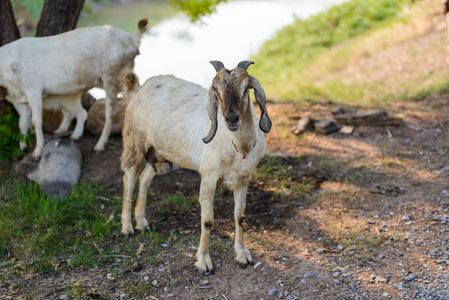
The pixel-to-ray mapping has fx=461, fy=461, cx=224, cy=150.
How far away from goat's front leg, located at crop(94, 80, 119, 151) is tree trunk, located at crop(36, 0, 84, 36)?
1499 millimetres

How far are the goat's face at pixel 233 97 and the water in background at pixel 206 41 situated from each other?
8.65 m

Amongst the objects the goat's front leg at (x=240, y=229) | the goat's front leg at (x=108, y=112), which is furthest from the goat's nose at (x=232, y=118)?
the goat's front leg at (x=108, y=112)

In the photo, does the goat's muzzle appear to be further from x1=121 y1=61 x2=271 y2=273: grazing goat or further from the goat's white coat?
the goat's white coat

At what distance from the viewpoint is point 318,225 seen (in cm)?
516

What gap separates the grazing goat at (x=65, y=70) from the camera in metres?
6.41

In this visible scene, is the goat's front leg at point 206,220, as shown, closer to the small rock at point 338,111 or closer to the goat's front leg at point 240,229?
the goat's front leg at point 240,229

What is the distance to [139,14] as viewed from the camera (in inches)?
805

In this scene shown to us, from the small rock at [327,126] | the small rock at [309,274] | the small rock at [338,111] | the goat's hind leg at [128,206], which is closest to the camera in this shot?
the small rock at [309,274]

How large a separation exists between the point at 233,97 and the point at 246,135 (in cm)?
46

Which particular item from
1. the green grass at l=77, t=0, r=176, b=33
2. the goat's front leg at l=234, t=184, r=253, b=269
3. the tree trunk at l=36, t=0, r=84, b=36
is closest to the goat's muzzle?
the goat's front leg at l=234, t=184, r=253, b=269

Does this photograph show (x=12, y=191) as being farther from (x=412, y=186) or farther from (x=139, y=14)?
(x=139, y=14)

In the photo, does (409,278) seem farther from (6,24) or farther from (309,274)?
(6,24)

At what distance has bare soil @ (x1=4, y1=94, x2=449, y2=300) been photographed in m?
4.22

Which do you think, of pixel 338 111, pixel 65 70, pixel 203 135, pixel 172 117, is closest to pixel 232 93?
pixel 203 135
